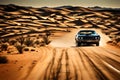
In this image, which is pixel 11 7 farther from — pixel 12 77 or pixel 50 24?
pixel 12 77

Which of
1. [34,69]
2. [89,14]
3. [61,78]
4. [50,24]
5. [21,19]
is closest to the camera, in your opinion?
[61,78]

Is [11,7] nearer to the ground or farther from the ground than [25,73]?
farther from the ground

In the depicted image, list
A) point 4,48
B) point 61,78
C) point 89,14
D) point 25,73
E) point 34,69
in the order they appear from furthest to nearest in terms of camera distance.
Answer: point 89,14, point 4,48, point 34,69, point 25,73, point 61,78

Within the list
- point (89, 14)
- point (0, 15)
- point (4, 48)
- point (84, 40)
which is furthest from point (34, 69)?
point (89, 14)

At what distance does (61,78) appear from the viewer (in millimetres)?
8930

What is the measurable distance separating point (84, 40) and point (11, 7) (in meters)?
80.0

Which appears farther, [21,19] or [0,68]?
[21,19]

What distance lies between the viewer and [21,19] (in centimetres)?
8050

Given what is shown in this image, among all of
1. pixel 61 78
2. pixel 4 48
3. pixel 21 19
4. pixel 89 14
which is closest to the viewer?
pixel 61 78

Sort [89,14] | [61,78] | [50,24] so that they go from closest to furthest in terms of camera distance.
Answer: [61,78], [50,24], [89,14]

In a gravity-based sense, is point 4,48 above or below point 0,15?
below

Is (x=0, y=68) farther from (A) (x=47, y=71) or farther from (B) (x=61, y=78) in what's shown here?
(B) (x=61, y=78)

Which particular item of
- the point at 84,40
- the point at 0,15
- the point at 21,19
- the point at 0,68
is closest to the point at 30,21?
the point at 21,19

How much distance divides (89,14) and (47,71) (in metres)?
88.8
